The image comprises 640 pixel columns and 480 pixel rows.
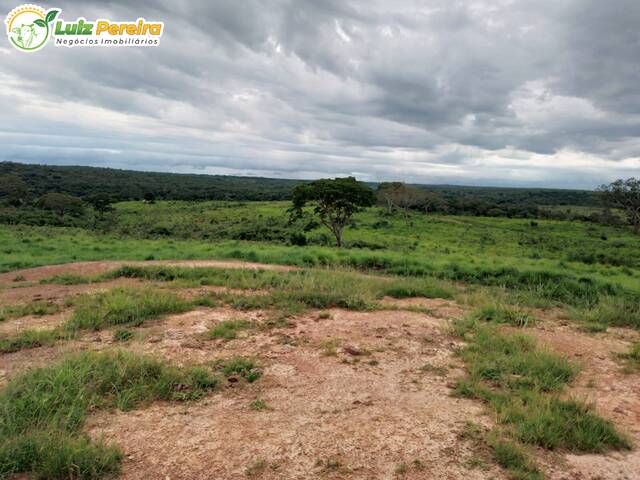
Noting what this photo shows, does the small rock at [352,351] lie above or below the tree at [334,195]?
below

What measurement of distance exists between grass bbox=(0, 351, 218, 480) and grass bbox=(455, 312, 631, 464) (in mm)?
3229

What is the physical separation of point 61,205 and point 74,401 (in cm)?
5908

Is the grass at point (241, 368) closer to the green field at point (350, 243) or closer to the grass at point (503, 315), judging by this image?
the grass at point (503, 315)

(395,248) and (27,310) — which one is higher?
(27,310)

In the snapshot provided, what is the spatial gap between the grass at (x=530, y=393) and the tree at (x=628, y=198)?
63305 mm

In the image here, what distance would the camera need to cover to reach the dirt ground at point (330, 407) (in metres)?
3.42

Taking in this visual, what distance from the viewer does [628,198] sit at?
56.5 metres

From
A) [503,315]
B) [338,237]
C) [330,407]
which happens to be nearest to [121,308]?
[330,407]

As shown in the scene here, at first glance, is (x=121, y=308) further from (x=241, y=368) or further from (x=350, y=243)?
(x=350, y=243)

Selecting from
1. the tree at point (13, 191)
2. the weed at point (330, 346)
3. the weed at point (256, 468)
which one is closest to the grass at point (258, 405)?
the weed at point (256, 468)

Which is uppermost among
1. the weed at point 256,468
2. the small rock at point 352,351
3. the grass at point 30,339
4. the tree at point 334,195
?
the tree at point 334,195

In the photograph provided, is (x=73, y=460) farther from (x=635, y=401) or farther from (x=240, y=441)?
(x=635, y=401)

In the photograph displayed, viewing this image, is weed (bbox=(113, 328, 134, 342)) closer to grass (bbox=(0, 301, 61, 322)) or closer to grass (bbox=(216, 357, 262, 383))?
grass (bbox=(216, 357, 262, 383))

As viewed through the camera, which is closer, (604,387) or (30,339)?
(604,387)
